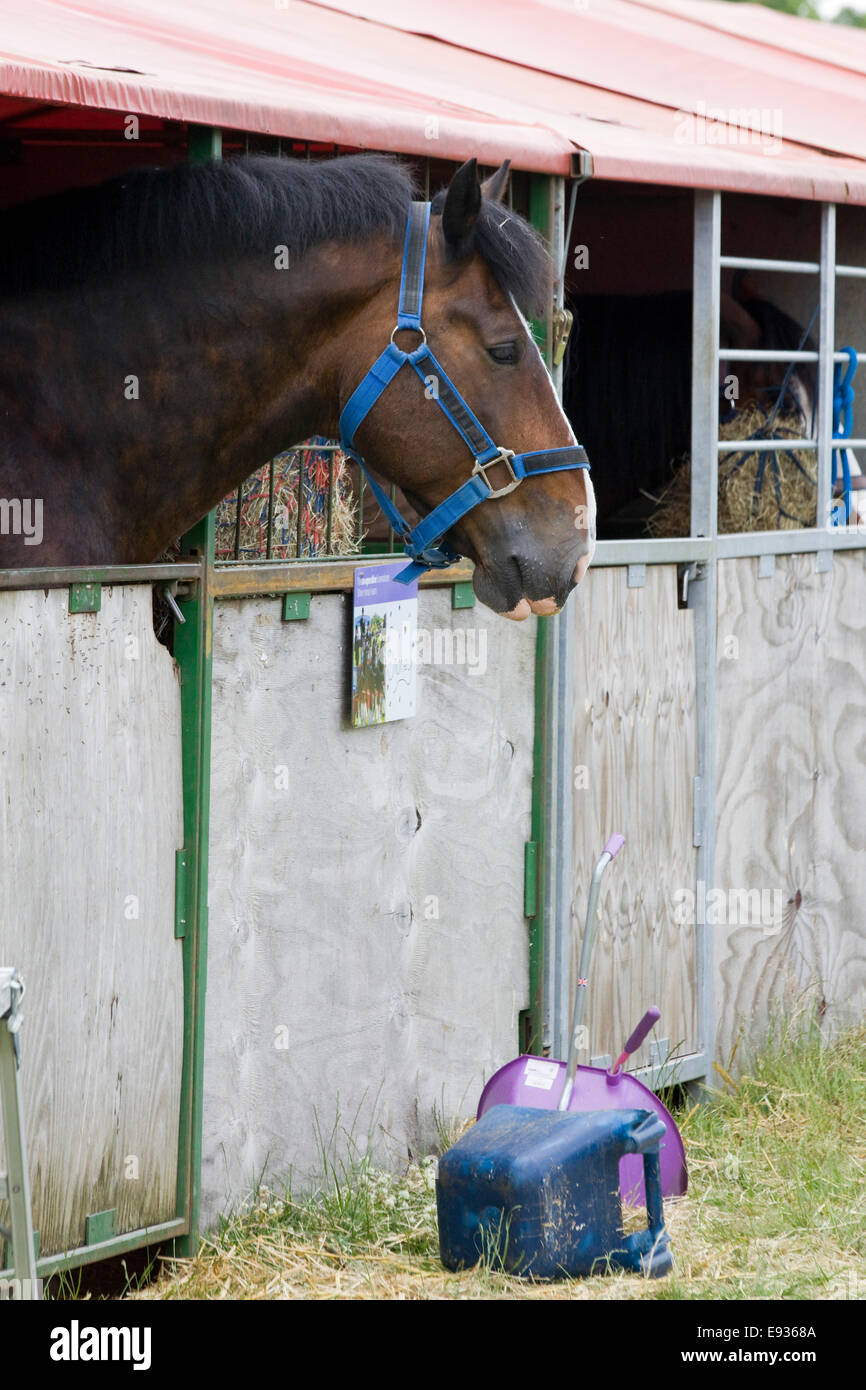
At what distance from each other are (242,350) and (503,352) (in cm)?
54

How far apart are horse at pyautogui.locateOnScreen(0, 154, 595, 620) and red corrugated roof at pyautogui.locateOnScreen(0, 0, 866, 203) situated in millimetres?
220

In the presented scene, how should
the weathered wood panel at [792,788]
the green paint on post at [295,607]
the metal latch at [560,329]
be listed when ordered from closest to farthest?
the green paint on post at [295,607]
the metal latch at [560,329]
the weathered wood panel at [792,788]

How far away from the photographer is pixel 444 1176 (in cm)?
360

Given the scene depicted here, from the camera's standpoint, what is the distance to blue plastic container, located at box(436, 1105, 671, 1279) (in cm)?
350

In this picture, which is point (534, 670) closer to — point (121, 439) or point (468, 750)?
point (468, 750)

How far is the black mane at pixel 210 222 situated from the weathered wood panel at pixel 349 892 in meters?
0.78

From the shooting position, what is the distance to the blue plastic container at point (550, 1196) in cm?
350

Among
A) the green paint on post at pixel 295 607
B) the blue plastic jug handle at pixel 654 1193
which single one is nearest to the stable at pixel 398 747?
the green paint on post at pixel 295 607

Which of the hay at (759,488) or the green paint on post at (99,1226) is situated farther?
the hay at (759,488)

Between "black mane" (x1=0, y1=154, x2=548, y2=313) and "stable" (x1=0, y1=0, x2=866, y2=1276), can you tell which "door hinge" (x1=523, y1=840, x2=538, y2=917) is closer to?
"stable" (x1=0, y1=0, x2=866, y2=1276)

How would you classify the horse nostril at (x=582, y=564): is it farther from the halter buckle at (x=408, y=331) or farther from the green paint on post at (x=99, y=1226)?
the green paint on post at (x=99, y=1226)

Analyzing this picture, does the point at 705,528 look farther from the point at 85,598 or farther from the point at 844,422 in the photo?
the point at 85,598

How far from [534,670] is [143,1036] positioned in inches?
64.9

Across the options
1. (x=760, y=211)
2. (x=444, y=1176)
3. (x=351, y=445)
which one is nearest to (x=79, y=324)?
(x=351, y=445)
